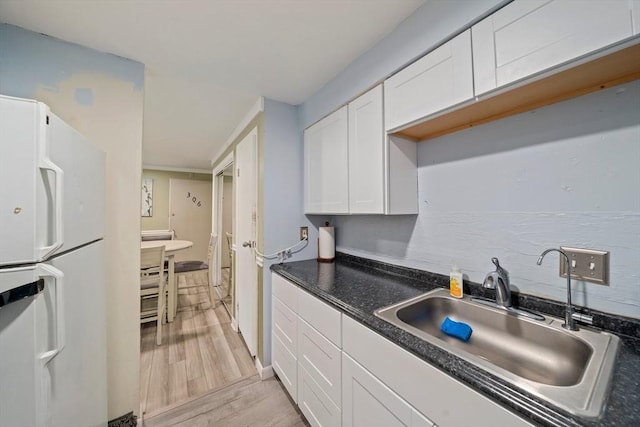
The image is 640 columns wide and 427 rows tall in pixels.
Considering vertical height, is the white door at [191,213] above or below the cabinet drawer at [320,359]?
above

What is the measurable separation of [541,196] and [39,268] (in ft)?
5.82

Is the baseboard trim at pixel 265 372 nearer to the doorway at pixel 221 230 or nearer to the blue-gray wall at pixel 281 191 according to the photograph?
the blue-gray wall at pixel 281 191

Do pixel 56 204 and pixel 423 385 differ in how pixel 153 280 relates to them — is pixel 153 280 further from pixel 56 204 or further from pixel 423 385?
pixel 423 385

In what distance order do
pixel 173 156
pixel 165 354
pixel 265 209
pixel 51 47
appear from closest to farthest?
pixel 51 47
pixel 265 209
pixel 165 354
pixel 173 156

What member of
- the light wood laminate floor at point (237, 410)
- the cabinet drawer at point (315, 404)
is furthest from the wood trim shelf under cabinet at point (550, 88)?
the light wood laminate floor at point (237, 410)

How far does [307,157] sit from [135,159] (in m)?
1.17

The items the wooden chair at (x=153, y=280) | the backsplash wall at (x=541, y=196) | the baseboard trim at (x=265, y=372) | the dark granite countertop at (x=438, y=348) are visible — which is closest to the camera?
the dark granite countertop at (x=438, y=348)

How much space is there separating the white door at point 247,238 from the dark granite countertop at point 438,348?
526 mm

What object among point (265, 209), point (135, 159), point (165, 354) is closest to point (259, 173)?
point (265, 209)

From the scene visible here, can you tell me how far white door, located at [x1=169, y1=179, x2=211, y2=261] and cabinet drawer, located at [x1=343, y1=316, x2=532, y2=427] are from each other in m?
4.94

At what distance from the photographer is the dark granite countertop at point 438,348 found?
49 centimetres

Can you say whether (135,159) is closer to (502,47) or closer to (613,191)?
(502,47)

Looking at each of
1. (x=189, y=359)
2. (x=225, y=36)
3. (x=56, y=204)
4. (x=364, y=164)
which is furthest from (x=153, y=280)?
(x=364, y=164)

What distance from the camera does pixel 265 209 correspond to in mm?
1848
